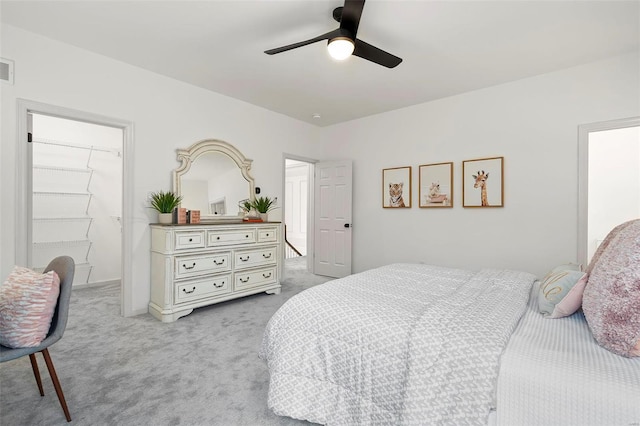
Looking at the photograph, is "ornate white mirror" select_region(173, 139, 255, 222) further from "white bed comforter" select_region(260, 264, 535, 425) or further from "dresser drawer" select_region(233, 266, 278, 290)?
"white bed comforter" select_region(260, 264, 535, 425)

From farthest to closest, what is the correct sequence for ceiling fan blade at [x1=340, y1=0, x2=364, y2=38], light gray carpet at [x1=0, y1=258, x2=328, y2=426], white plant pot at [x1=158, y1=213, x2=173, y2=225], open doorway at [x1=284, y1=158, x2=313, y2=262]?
open doorway at [x1=284, y1=158, x2=313, y2=262] < white plant pot at [x1=158, y1=213, x2=173, y2=225] < ceiling fan blade at [x1=340, y1=0, x2=364, y2=38] < light gray carpet at [x1=0, y1=258, x2=328, y2=426]

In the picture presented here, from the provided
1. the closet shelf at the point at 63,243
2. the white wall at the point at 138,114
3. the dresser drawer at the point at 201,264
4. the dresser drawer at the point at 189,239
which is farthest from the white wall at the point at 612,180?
the closet shelf at the point at 63,243

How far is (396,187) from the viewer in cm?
457

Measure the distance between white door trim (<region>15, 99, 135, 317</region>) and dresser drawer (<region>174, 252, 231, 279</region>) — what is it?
578 mm

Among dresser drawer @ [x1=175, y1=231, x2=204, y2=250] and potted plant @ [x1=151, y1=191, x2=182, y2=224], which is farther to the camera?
potted plant @ [x1=151, y1=191, x2=182, y2=224]

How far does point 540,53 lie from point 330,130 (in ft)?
10.4

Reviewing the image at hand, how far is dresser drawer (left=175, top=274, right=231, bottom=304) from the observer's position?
125 inches

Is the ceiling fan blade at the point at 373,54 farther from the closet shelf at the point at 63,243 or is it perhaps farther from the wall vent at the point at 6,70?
the closet shelf at the point at 63,243

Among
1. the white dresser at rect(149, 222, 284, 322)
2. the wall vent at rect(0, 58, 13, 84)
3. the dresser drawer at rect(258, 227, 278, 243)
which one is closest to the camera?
the wall vent at rect(0, 58, 13, 84)

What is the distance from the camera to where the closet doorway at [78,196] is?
4113mm

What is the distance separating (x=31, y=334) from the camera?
1.50m

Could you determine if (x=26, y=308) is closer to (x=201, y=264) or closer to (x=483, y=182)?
(x=201, y=264)

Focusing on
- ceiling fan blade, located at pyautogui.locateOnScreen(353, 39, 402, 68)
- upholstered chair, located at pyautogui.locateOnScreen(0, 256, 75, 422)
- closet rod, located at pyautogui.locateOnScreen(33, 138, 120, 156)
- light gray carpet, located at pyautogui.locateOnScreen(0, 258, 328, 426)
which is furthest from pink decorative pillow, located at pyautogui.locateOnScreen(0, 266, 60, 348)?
closet rod, located at pyautogui.locateOnScreen(33, 138, 120, 156)

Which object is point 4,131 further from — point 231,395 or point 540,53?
point 540,53
